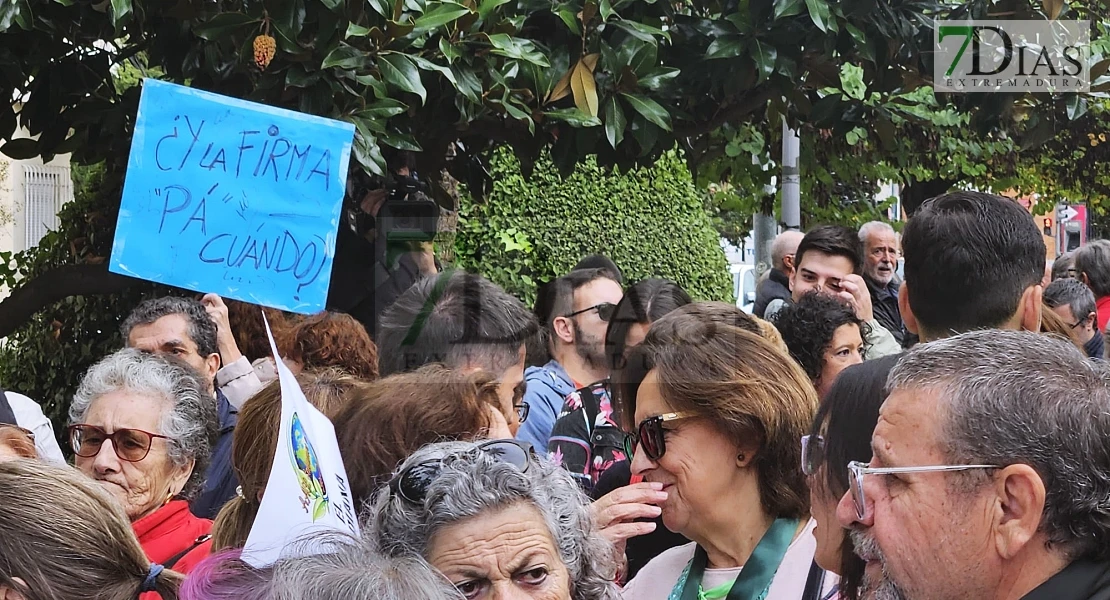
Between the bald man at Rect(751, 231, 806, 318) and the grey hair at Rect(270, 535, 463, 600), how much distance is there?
15.5 feet

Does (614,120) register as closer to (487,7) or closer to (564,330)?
(487,7)

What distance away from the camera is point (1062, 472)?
1762mm

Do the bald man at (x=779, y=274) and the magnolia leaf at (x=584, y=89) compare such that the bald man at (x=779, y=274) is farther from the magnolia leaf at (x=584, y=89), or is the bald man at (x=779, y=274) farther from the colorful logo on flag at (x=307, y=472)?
the colorful logo on flag at (x=307, y=472)

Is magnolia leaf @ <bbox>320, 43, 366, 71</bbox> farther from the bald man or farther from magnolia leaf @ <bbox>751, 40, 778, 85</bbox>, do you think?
the bald man

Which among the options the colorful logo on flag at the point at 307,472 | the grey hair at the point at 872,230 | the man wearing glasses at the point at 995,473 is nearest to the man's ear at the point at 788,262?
the grey hair at the point at 872,230

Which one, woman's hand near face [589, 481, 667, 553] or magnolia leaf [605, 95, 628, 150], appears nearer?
woman's hand near face [589, 481, 667, 553]

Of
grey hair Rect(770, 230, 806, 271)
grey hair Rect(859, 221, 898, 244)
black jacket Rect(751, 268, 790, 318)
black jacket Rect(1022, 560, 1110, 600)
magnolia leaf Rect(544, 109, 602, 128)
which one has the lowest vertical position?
black jacket Rect(1022, 560, 1110, 600)

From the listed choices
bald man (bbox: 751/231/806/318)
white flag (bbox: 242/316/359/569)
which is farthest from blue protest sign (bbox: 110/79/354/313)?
bald man (bbox: 751/231/806/318)

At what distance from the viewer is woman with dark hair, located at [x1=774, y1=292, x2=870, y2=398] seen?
165 inches

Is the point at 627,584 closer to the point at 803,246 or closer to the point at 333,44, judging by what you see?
the point at 333,44

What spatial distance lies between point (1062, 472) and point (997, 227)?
4.60 feet

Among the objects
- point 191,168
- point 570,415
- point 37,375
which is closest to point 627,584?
point 570,415

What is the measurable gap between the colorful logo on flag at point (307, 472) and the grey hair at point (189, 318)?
6.63 feet

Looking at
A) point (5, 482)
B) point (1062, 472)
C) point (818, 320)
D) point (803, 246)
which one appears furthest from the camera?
point (803, 246)
